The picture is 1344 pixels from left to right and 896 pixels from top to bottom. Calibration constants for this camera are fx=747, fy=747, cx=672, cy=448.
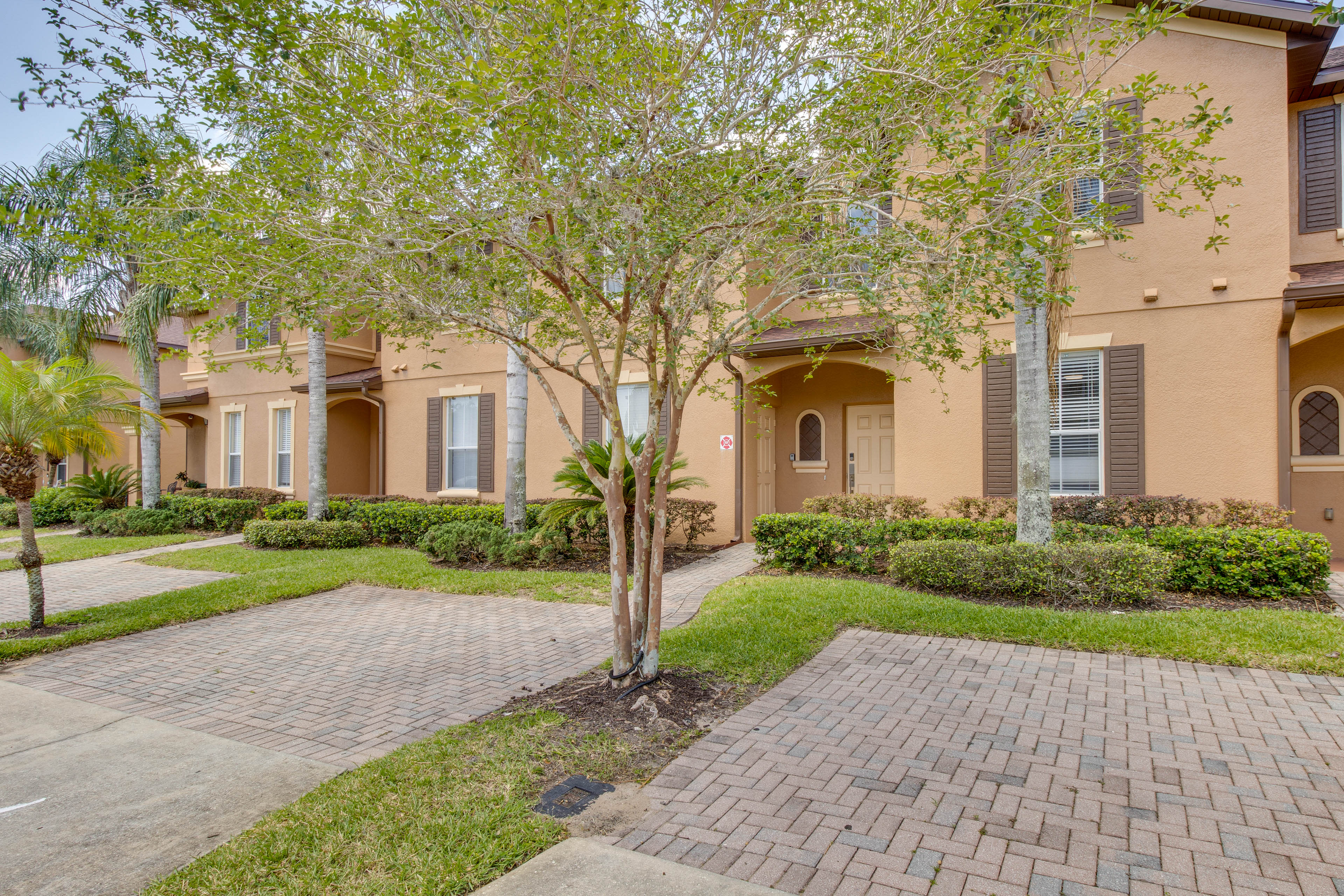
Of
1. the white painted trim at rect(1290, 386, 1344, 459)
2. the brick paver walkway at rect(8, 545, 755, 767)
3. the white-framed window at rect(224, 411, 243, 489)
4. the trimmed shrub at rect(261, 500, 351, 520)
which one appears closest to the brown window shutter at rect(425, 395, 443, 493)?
the trimmed shrub at rect(261, 500, 351, 520)

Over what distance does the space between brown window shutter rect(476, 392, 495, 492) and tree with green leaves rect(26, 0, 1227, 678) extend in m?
9.21

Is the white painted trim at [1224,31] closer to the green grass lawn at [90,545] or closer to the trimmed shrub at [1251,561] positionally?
the trimmed shrub at [1251,561]

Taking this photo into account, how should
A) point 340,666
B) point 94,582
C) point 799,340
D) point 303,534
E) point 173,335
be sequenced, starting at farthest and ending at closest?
point 173,335 → point 303,534 → point 799,340 → point 94,582 → point 340,666

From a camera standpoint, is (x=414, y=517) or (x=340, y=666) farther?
(x=414, y=517)

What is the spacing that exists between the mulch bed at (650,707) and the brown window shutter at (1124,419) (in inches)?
264

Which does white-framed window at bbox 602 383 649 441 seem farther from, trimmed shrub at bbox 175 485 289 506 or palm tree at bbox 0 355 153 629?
trimmed shrub at bbox 175 485 289 506

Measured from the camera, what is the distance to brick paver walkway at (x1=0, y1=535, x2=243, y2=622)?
873 centimetres

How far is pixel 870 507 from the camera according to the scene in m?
10.2

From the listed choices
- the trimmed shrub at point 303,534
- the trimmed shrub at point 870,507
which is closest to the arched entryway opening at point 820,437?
the trimmed shrub at point 870,507

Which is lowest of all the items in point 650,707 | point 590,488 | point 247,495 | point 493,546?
point 650,707

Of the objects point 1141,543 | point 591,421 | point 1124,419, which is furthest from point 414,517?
point 1124,419

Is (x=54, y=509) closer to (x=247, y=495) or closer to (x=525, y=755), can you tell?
(x=247, y=495)

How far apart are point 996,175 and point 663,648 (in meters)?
4.14

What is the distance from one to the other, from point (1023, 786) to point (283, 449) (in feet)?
58.4
